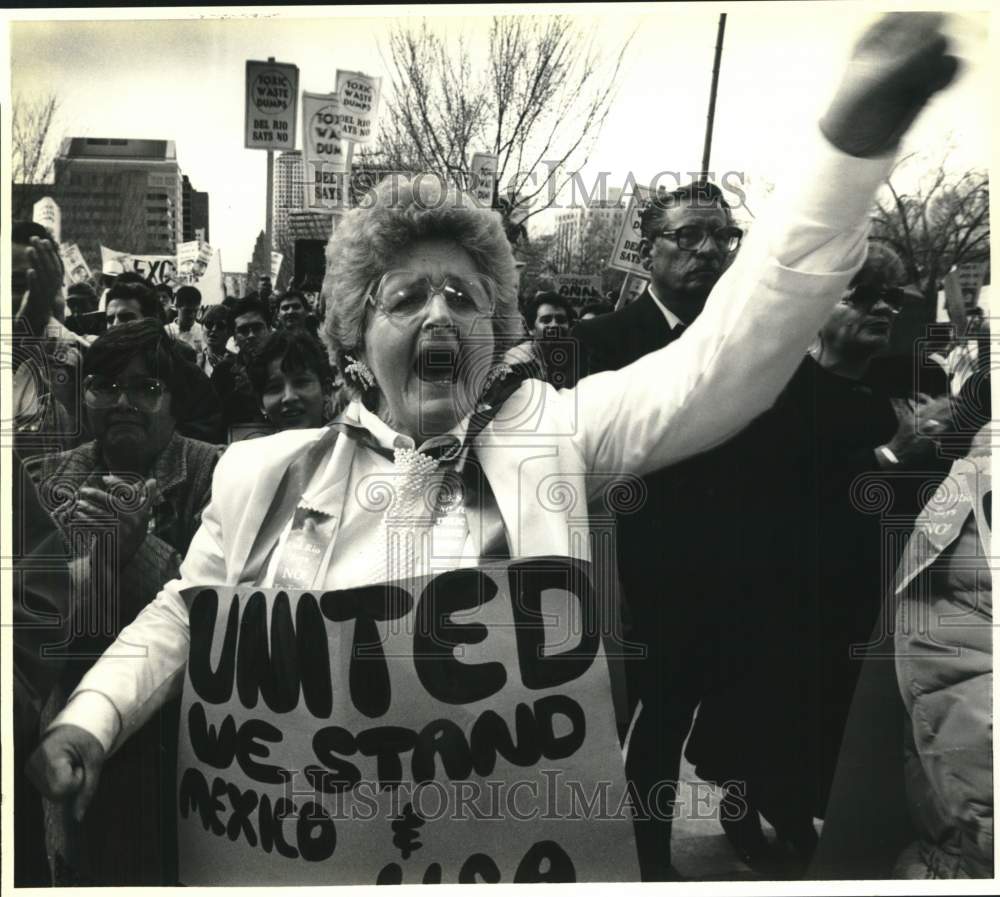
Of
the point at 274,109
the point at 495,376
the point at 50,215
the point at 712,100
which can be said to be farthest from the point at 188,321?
the point at 712,100

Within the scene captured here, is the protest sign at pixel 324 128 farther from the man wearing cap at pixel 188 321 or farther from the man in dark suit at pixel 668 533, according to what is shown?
the man in dark suit at pixel 668 533

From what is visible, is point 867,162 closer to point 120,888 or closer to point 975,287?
point 975,287

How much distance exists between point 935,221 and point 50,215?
3534 mm

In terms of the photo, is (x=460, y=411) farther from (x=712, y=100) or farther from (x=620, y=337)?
(x=712, y=100)

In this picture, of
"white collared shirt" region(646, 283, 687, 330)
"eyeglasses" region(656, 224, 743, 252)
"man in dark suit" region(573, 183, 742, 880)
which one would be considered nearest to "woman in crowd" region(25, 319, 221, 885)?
"man in dark suit" region(573, 183, 742, 880)

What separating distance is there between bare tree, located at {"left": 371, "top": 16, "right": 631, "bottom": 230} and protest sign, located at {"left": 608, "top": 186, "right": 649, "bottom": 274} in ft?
0.88

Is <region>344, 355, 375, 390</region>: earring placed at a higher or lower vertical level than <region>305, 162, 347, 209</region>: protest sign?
lower

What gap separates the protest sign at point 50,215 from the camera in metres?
5.72

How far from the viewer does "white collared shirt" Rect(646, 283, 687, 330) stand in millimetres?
5711

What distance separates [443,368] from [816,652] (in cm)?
188

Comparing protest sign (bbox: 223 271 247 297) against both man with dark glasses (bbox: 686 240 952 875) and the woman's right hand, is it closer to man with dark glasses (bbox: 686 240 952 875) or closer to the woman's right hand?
the woman's right hand

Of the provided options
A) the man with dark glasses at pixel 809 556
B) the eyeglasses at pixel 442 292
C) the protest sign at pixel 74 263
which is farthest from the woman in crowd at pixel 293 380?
the man with dark glasses at pixel 809 556

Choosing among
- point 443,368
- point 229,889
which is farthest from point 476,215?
point 229,889

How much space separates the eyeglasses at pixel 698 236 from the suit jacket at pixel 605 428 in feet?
0.29
